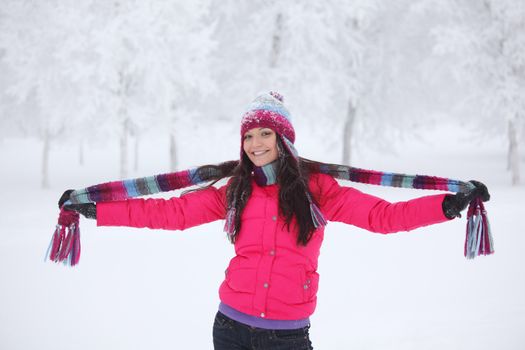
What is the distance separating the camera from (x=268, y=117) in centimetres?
235

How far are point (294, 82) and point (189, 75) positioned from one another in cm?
327

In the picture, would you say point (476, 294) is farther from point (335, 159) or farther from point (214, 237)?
point (335, 159)

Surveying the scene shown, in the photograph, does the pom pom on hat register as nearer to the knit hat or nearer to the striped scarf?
the knit hat

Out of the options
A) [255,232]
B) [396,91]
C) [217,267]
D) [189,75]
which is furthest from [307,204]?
[396,91]

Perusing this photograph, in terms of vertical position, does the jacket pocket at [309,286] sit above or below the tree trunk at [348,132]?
below

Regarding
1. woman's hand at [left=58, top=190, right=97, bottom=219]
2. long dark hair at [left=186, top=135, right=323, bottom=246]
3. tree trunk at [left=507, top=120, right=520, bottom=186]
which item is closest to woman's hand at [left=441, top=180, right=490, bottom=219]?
long dark hair at [left=186, top=135, right=323, bottom=246]

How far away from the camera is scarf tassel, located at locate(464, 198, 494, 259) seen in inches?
94.7

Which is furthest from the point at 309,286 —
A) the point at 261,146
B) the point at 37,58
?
the point at 37,58

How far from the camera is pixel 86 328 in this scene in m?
4.56

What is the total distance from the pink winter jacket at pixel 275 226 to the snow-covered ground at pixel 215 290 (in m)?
2.26

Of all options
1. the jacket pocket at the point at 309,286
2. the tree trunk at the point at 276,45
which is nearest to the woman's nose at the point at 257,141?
the jacket pocket at the point at 309,286

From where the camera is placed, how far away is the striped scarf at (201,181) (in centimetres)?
240

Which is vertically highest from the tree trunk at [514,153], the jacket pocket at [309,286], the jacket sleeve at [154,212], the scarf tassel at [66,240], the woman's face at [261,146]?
the tree trunk at [514,153]

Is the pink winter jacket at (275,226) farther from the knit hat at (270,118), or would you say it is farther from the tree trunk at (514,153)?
the tree trunk at (514,153)
